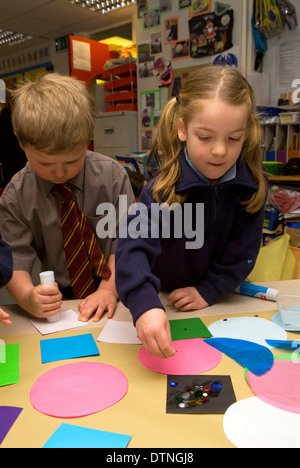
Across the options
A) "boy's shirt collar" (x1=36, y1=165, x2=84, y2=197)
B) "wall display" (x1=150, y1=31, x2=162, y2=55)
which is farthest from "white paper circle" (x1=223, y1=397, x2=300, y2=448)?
"wall display" (x1=150, y1=31, x2=162, y2=55)

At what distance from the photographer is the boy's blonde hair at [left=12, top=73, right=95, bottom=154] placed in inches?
29.5

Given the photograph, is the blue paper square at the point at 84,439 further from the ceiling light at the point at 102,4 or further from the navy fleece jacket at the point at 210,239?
the ceiling light at the point at 102,4

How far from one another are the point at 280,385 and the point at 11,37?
18.6 feet

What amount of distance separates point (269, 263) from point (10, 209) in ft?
2.41

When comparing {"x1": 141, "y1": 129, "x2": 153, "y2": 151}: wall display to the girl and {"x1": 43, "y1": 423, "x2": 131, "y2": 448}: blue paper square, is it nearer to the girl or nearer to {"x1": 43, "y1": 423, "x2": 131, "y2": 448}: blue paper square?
the girl

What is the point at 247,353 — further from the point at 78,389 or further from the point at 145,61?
the point at 145,61

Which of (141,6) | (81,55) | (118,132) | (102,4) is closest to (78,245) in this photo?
(118,132)

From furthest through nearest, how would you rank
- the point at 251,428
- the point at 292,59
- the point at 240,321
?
the point at 292,59, the point at 240,321, the point at 251,428

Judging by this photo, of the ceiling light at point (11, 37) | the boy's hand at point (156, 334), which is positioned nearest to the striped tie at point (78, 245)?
the boy's hand at point (156, 334)

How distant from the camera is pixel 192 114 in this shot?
2.39ft

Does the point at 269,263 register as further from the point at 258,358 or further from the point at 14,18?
the point at 14,18

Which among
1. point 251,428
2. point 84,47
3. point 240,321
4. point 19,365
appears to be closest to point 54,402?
point 19,365

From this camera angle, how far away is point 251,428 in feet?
1.50


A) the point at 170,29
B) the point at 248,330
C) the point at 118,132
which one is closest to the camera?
the point at 248,330
